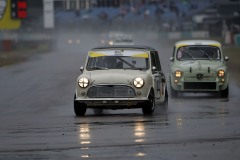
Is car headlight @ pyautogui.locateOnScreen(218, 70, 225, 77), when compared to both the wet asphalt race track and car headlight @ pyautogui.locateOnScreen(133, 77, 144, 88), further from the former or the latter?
car headlight @ pyautogui.locateOnScreen(133, 77, 144, 88)

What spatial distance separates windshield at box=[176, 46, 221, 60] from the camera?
23359 mm

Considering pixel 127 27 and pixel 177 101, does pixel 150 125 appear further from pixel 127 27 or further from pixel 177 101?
pixel 127 27

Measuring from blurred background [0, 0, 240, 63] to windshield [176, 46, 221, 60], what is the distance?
62.4 meters

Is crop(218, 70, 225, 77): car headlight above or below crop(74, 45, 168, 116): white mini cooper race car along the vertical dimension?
below

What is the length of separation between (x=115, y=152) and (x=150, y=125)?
3.93 metres

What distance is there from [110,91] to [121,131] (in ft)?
9.91

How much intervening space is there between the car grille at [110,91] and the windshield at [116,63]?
3.37 ft

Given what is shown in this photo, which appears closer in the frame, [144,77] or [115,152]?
[115,152]

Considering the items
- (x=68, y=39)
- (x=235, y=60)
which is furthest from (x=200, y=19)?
(x=235, y=60)

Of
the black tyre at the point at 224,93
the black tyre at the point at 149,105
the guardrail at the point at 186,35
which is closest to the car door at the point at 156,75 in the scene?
the black tyre at the point at 149,105

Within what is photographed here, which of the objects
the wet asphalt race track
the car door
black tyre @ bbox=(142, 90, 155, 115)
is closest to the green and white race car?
the wet asphalt race track

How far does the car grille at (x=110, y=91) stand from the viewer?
16.7m

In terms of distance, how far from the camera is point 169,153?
35.4ft

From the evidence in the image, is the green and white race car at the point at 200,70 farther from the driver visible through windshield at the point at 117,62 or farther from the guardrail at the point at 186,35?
the guardrail at the point at 186,35
